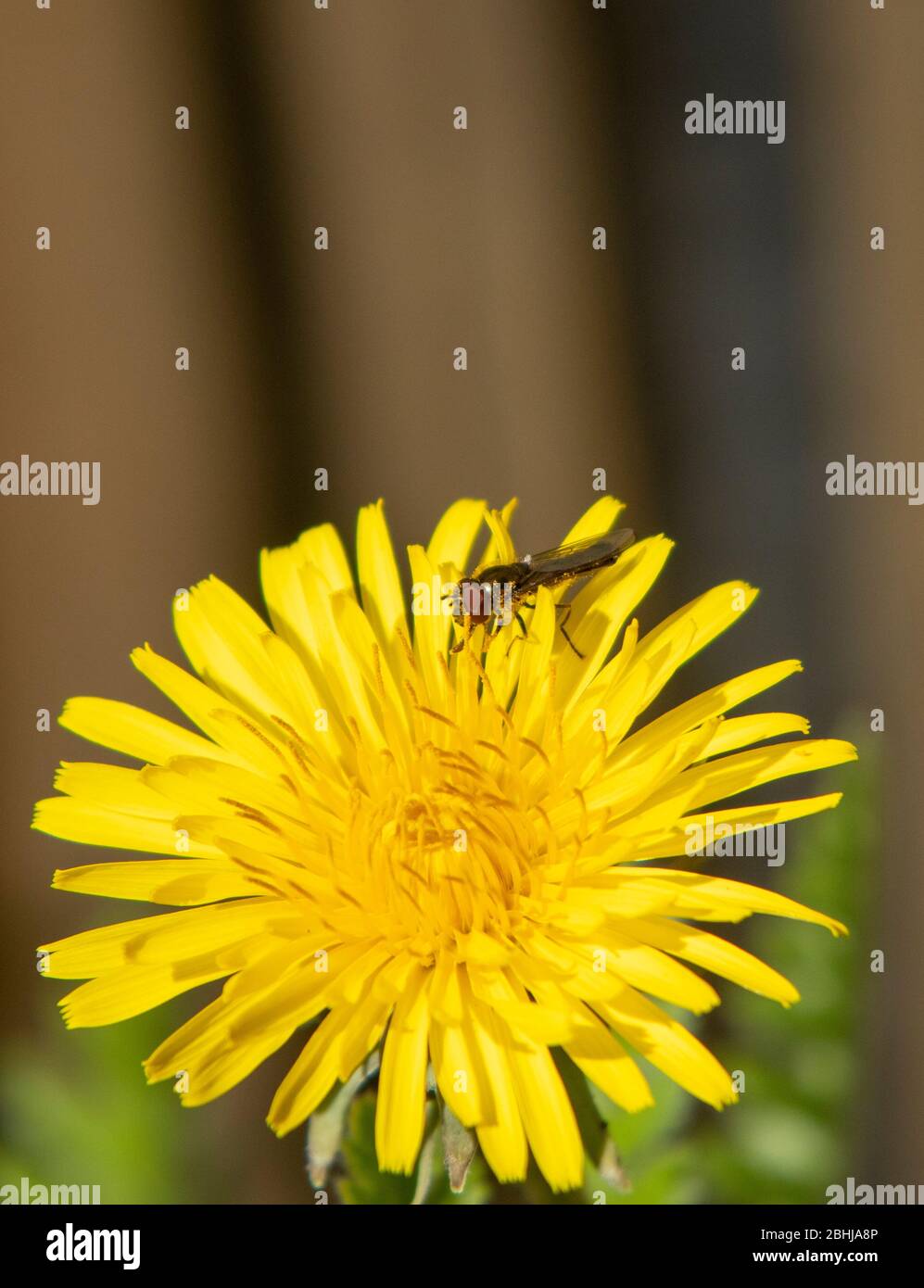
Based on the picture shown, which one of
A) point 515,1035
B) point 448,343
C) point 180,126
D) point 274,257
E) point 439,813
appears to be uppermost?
point 180,126

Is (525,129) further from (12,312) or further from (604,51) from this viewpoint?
(12,312)

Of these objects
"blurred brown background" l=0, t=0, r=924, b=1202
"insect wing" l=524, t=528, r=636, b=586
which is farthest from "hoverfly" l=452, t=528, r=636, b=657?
"blurred brown background" l=0, t=0, r=924, b=1202

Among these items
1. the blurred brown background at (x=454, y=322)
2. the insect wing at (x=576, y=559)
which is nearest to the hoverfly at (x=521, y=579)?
the insect wing at (x=576, y=559)

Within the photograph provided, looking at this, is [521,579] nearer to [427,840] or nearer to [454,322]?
[427,840]

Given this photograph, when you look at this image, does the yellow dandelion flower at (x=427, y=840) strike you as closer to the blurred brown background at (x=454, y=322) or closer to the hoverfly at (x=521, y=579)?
the hoverfly at (x=521, y=579)

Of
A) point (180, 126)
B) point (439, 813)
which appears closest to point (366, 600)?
point (439, 813)
